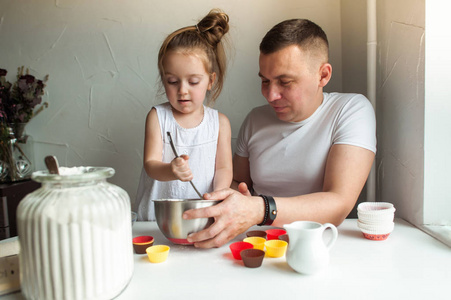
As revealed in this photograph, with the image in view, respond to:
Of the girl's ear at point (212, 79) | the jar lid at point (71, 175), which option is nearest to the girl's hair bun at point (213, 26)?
the girl's ear at point (212, 79)

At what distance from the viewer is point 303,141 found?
1499 millimetres

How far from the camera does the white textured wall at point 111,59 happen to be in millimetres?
1991

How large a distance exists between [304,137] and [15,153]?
5.22 feet

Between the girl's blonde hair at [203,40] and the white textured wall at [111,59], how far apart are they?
0.44 metres

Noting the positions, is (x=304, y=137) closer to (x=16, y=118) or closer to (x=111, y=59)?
(x=111, y=59)

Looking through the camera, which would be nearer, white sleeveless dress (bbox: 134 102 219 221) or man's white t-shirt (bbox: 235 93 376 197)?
man's white t-shirt (bbox: 235 93 376 197)

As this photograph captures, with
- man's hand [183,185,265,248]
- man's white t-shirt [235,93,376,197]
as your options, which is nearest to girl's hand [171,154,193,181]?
man's hand [183,185,265,248]

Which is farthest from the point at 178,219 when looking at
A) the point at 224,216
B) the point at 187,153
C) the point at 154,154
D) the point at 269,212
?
the point at 187,153

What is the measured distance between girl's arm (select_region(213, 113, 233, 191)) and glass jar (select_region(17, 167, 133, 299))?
916mm

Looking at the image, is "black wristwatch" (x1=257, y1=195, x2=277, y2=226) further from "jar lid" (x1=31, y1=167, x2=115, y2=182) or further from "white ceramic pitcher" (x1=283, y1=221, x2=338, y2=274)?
"jar lid" (x1=31, y1=167, x2=115, y2=182)

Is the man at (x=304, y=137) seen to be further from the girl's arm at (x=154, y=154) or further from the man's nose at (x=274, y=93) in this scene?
the girl's arm at (x=154, y=154)

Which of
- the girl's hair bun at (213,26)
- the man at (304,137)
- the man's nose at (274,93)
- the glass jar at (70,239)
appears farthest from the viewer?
the girl's hair bun at (213,26)

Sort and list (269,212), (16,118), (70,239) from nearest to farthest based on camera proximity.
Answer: (70,239) < (269,212) < (16,118)

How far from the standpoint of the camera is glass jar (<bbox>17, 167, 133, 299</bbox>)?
602mm
